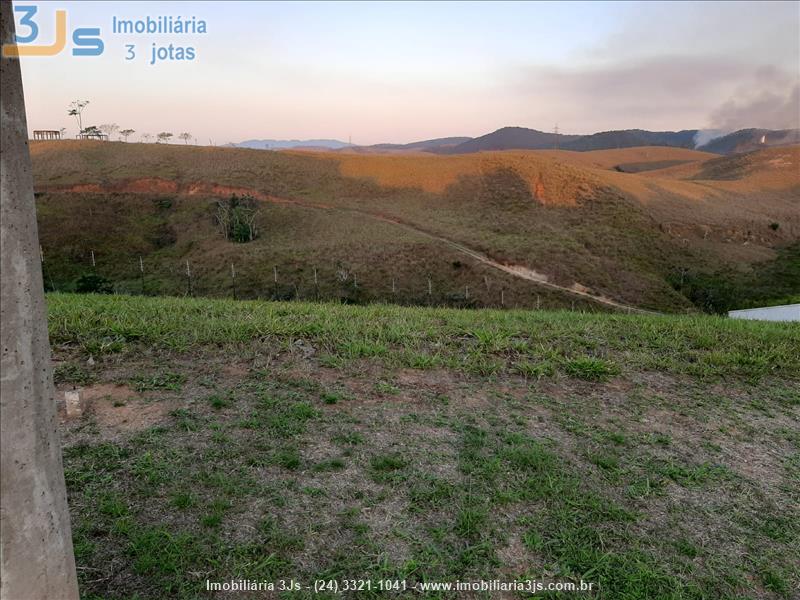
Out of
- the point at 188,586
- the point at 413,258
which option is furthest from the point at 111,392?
the point at 413,258

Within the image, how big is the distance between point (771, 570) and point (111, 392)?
237 inches

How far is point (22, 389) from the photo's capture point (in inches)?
82.5

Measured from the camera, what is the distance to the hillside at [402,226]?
2955cm

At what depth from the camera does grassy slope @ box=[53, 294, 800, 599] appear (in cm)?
342

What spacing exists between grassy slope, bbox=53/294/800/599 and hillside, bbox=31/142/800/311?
2074 cm

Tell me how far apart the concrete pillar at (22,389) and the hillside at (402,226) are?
83.6 ft

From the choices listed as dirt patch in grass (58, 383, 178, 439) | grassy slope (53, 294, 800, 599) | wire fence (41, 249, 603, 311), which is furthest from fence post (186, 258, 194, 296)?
dirt patch in grass (58, 383, 178, 439)

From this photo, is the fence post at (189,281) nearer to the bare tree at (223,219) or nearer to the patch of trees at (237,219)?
the patch of trees at (237,219)

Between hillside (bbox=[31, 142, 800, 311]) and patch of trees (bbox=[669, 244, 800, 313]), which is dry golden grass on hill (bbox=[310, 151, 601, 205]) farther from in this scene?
patch of trees (bbox=[669, 244, 800, 313])

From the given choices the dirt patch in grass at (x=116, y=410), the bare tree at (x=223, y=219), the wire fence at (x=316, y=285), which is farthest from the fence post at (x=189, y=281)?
the dirt patch in grass at (x=116, y=410)

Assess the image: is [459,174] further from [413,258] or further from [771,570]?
[771,570]

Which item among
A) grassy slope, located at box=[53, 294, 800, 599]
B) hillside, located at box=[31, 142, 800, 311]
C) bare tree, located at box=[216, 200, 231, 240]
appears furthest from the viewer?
bare tree, located at box=[216, 200, 231, 240]

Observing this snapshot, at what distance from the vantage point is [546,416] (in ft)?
17.6

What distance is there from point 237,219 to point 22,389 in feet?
121
